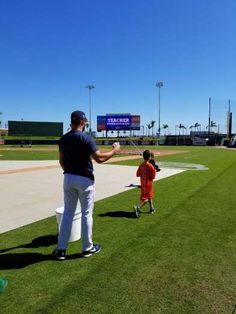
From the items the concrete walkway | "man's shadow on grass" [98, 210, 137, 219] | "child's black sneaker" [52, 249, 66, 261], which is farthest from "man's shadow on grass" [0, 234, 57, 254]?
"man's shadow on grass" [98, 210, 137, 219]

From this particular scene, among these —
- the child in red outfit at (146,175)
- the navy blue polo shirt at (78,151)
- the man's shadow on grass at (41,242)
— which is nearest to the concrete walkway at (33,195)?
the man's shadow on grass at (41,242)

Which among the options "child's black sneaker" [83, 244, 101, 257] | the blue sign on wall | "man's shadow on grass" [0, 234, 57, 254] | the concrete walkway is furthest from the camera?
the blue sign on wall

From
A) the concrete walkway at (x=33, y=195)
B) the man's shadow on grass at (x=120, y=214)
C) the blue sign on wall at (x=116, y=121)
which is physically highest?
the blue sign on wall at (x=116, y=121)

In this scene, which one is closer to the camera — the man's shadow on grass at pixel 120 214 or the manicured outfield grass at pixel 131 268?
the manicured outfield grass at pixel 131 268

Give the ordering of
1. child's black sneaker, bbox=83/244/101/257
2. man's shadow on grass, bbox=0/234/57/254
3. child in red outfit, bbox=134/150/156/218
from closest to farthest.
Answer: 1. child's black sneaker, bbox=83/244/101/257
2. man's shadow on grass, bbox=0/234/57/254
3. child in red outfit, bbox=134/150/156/218

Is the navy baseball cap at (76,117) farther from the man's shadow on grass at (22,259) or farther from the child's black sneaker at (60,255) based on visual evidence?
the man's shadow on grass at (22,259)

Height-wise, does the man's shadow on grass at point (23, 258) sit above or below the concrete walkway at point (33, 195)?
above

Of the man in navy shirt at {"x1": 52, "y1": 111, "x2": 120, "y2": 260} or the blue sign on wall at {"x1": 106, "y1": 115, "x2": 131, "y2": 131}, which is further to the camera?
the blue sign on wall at {"x1": 106, "y1": 115, "x2": 131, "y2": 131}

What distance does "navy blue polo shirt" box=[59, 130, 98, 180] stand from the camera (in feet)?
16.7

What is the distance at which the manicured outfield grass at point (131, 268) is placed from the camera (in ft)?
12.9

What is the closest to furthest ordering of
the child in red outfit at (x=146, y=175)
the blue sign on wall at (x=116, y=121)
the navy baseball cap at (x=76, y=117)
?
1. the navy baseball cap at (x=76, y=117)
2. the child in red outfit at (x=146, y=175)
3. the blue sign on wall at (x=116, y=121)

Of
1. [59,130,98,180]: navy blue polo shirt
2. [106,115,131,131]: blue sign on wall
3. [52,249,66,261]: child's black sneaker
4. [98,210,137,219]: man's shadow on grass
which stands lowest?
[98,210,137,219]: man's shadow on grass

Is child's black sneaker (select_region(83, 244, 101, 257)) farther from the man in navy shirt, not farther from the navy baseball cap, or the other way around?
the navy baseball cap

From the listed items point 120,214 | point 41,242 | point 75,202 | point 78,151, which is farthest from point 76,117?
point 120,214
